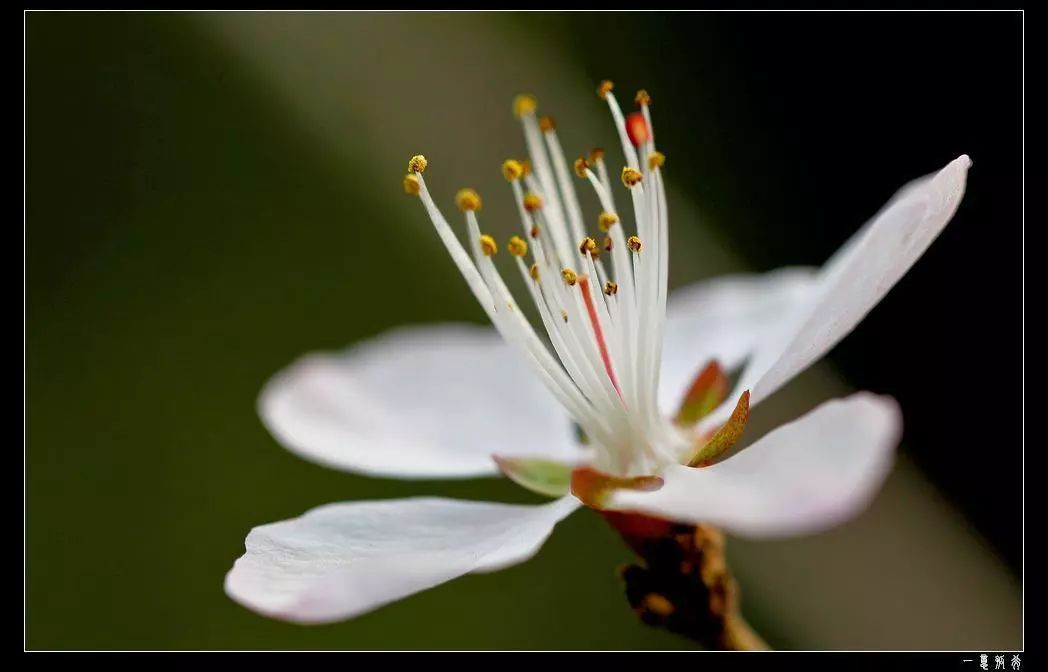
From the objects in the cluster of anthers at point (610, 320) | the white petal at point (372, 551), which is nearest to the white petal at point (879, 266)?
the cluster of anthers at point (610, 320)

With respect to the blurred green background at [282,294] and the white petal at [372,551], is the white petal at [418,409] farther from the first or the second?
the blurred green background at [282,294]

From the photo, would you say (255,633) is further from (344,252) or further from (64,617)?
(344,252)

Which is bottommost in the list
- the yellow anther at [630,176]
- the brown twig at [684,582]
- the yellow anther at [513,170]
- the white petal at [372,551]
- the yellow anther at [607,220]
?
the brown twig at [684,582]

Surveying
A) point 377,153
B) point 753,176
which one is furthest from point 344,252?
point 753,176

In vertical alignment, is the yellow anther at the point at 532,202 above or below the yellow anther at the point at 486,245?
above

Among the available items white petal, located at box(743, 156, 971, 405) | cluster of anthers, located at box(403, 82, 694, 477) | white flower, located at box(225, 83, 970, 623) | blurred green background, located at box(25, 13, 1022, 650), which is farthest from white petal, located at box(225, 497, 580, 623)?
blurred green background, located at box(25, 13, 1022, 650)

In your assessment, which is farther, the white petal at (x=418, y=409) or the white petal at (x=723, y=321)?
the white petal at (x=723, y=321)

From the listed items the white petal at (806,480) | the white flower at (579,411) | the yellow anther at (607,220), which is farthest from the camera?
the yellow anther at (607,220)

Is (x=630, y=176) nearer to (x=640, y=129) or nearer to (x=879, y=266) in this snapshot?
(x=640, y=129)
